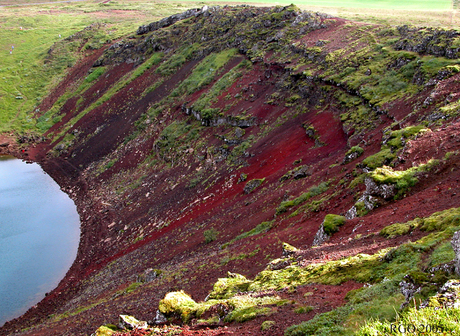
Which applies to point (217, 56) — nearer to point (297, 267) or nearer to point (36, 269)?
point (36, 269)

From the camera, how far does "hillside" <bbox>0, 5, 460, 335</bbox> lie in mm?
12711

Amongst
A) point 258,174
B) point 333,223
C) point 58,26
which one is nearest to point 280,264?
point 333,223

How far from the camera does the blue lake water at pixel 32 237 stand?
1317 inches

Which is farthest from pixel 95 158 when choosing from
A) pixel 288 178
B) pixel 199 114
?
pixel 288 178

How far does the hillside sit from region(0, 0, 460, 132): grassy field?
8743 millimetres

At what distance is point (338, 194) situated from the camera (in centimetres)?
2322

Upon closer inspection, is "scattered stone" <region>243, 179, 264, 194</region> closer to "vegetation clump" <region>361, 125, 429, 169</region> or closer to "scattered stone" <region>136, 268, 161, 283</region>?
"scattered stone" <region>136, 268, 161, 283</region>

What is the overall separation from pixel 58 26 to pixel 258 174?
10671 centimetres

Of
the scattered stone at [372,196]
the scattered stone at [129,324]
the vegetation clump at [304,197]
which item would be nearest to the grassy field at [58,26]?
the vegetation clump at [304,197]

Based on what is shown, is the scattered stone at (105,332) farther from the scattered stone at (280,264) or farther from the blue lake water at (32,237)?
the blue lake water at (32,237)

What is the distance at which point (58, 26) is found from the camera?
375 ft

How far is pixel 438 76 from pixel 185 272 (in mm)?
25290

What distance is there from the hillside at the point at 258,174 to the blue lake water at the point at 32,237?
1.87 meters

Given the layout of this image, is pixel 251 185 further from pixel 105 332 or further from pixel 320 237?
pixel 105 332
